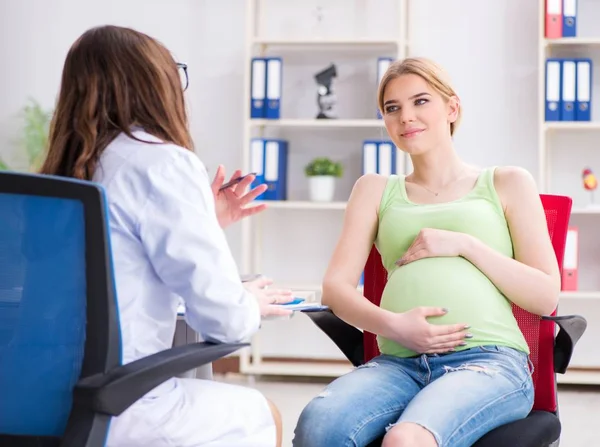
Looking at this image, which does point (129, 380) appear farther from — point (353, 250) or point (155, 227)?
point (353, 250)

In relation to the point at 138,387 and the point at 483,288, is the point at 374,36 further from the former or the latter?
the point at 138,387

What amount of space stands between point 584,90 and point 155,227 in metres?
3.32

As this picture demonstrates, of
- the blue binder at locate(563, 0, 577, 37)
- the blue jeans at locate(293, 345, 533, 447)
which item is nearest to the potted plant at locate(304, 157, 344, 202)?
the blue binder at locate(563, 0, 577, 37)

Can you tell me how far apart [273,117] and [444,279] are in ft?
8.56

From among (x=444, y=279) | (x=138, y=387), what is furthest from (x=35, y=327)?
(x=444, y=279)

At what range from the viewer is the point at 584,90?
14.0 feet

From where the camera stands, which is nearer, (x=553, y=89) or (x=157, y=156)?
(x=157, y=156)

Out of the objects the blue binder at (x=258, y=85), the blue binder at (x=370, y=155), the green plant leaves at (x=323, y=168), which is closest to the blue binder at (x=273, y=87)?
the blue binder at (x=258, y=85)

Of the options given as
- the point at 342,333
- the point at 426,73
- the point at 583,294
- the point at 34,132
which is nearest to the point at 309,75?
the point at 34,132

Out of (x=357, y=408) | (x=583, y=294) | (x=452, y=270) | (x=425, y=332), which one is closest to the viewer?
(x=357, y=408)

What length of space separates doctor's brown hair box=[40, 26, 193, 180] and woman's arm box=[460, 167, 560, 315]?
779mm

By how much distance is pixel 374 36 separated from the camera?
15.6ft

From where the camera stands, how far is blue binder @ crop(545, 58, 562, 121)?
4270 mm

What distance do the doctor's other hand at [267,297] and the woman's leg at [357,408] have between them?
9.6 inches
